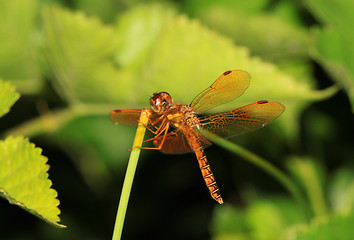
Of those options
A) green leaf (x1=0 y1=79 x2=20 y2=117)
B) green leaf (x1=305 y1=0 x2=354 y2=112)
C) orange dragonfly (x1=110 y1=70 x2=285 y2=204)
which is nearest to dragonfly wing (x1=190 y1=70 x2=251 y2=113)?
orange dragonfly (x1=110 y1=70 x2=285 y2=204)

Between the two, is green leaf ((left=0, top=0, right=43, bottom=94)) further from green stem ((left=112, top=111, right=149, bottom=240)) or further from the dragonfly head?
green stem ((left=112, top=111, right=149, bottom=240))

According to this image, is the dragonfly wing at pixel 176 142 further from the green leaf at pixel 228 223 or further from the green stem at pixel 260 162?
the green leaf at pixel 228 223

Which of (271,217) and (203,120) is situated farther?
(271,217)

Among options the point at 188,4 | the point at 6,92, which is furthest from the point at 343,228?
the point at 188,4

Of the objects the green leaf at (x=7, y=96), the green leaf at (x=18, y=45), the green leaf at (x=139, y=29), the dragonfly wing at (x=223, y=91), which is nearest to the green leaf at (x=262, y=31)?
the green leaf at (x=139, y=29)

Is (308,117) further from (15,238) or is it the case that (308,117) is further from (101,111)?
(15,238)

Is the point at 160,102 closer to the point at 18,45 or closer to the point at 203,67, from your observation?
the point at 203,67

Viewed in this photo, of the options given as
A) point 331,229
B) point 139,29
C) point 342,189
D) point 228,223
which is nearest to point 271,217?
point 228,223
